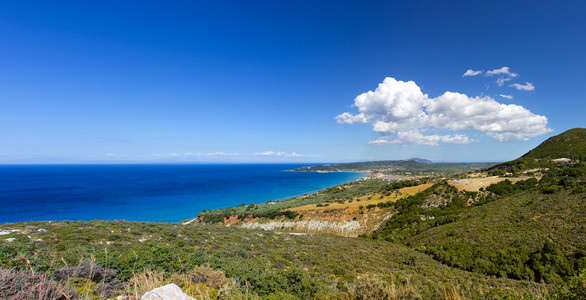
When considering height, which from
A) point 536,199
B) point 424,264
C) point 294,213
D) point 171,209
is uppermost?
point 536,199

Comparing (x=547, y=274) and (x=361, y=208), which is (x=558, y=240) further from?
(x=361, y=208)

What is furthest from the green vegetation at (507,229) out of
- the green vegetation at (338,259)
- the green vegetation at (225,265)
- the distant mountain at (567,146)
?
the distant mountain at (567,146)

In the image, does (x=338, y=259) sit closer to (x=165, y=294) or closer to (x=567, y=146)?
(x=165, y=294)

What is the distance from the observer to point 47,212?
50.0 metres

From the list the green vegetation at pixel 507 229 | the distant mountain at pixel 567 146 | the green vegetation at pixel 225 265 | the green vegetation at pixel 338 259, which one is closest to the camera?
the green vegetation at pixel 338 259

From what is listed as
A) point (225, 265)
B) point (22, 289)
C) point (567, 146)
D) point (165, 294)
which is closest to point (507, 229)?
point (225, 265)

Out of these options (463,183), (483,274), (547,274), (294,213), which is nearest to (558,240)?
(547,274)

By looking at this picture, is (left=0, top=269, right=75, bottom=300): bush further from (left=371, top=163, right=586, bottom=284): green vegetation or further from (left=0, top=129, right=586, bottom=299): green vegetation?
(left=371, top=163, right=586, bottom=284): green vegetation

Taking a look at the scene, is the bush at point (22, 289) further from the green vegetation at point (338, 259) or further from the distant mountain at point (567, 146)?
the distant mountain at point (567, 146)

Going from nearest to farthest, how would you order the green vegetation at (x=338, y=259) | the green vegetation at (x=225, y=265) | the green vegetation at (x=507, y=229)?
the green vegetation at (x=338, y=259)
the green vegetation at (x=225, y=265)
the green vegetation at (x=507, y=229)

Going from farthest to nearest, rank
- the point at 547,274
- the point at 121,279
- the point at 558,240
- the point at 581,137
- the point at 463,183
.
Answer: the point at 581,137
the point at 463,183
the point at 558,240
the point at 547,274
the point at 121,279

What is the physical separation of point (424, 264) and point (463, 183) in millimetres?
25941

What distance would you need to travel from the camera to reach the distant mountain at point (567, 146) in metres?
42.1

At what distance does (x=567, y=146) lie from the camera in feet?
152
